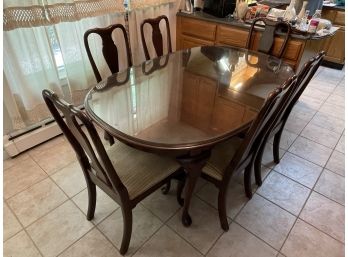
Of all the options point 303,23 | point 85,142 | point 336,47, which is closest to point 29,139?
point 85,142

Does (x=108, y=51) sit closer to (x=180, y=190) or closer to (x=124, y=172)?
(x=124, y=172)

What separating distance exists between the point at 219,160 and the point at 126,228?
0.62 meters

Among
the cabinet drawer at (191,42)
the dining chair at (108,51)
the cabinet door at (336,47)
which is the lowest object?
the cabinet door at (336,47)

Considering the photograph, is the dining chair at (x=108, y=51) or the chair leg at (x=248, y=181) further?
the dining chair at (x=108, y=51)

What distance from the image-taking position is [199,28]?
282 centimetres

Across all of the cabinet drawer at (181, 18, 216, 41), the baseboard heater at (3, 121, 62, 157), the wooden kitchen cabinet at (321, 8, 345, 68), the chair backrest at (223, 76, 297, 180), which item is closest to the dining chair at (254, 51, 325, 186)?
the chair backrest at (223, 76, 297, 180)

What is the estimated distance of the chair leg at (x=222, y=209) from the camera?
53.2 inches

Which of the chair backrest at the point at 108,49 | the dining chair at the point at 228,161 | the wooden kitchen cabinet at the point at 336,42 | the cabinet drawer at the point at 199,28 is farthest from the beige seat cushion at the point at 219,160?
the wooden kitchen cabinet at the point at 336,42

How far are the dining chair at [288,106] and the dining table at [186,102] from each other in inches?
6.1

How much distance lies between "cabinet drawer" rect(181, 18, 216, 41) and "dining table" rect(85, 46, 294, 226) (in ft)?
2.85

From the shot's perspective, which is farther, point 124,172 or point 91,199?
point 91,199

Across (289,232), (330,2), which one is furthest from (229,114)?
(330,2)

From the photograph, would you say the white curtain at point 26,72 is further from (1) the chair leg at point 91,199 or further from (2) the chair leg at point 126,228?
(2) the chair leg at point 126,228

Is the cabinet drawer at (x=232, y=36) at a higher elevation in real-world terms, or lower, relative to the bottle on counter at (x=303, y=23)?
lower
